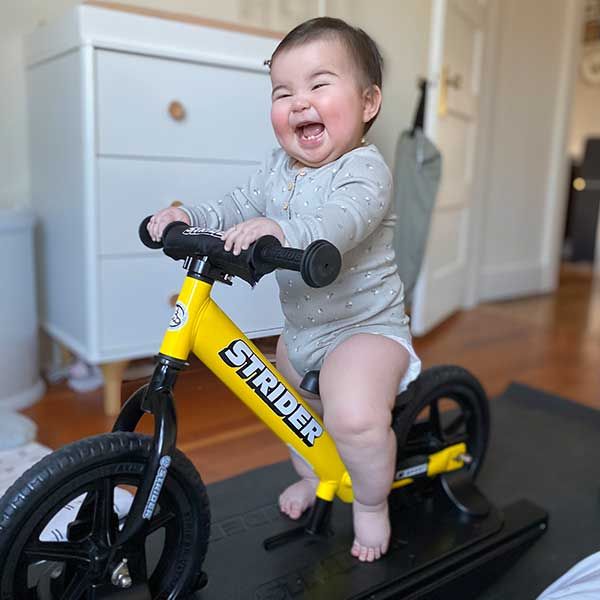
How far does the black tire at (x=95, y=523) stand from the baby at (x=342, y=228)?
8.4 inches

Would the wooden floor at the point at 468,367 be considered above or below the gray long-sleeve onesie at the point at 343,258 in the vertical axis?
below

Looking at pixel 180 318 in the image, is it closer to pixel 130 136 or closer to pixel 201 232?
pixel 201 232

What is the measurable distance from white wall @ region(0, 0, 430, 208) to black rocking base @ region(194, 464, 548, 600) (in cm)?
69

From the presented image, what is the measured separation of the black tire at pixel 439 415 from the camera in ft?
3.24

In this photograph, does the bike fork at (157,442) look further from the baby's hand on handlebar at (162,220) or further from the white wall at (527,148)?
the white wall at (527,148)

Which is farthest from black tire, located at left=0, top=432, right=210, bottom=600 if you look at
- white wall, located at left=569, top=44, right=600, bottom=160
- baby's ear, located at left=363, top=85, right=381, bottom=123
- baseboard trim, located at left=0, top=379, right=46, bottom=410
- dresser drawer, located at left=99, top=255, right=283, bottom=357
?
white wall, located at left=569, top=44, right=600, bottom=160

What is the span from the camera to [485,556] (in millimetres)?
959

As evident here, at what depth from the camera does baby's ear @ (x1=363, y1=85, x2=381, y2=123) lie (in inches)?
31.8

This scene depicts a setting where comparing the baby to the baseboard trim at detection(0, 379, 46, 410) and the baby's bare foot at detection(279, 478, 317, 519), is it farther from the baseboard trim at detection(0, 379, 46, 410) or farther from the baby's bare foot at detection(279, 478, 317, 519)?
the baseboard trim at detection(0, 379, 46, 410)

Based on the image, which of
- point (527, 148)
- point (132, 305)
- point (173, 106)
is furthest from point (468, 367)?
point (527, 148)

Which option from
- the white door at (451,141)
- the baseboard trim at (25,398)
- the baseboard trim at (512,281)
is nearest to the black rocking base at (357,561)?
the baseboard trim at (25,398)

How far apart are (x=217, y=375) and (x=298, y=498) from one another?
0.35 meters

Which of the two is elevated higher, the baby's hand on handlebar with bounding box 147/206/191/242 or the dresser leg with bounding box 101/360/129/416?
the baby's hand on handlebar with bounding box 147/206/191/242

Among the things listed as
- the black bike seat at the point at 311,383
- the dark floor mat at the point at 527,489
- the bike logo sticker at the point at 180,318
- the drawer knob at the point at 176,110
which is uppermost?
the drawer knob at the point at 176,110
